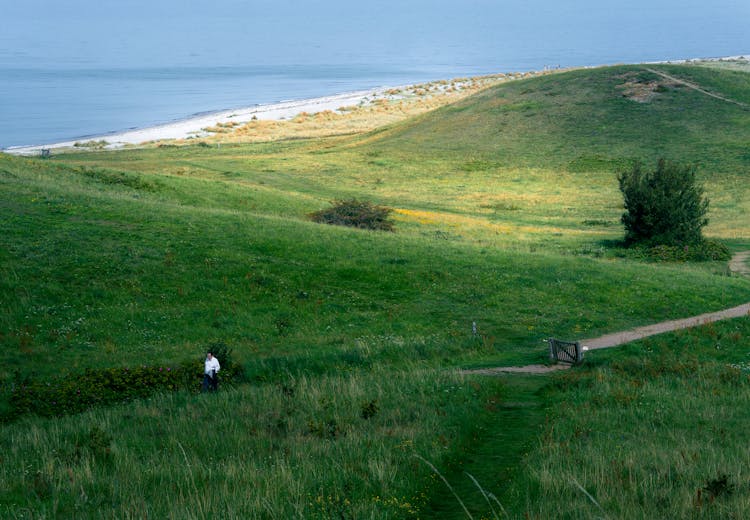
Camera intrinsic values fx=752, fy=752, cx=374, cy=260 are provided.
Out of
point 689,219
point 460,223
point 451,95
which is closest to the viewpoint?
point 689,219

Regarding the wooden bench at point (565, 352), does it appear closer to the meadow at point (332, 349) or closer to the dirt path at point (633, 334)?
the dirt path at point (633, 334)

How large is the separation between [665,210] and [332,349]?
30127mm

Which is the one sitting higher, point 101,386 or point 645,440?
point 645,440

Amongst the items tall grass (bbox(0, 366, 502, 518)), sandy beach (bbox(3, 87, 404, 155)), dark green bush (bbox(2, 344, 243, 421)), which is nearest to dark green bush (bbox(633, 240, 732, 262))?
tall grass (bbox(0, 366, 502, 518))

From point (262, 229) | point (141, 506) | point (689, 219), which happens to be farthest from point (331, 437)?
point (689, 219)

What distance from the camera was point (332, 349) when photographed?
23031 millimetres

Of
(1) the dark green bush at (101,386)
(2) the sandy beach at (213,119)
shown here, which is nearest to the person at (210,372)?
(1) the dark green bush at (101,386)

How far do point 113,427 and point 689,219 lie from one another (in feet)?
131

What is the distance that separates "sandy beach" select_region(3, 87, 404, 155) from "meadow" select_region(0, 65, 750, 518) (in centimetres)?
5715

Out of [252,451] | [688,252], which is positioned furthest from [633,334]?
[688,252]

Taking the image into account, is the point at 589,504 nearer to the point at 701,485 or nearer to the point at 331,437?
the point at 701,485

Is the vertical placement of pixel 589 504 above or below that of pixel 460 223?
above

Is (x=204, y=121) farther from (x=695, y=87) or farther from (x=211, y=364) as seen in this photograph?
(x=211, y=364)

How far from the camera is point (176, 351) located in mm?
22969
